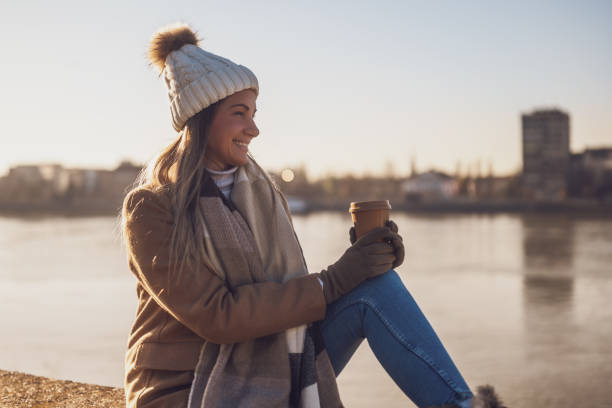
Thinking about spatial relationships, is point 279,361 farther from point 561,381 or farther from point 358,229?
point 561,381

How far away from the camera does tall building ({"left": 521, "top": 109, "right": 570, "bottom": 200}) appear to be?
57719 millimetres

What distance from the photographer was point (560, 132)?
61.4 m

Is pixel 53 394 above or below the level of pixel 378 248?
below

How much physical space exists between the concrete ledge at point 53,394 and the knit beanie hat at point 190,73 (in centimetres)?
99

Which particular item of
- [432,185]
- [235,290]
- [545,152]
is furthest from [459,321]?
[432,185]

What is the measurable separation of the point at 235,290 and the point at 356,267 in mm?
238

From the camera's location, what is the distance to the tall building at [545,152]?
57719 mm

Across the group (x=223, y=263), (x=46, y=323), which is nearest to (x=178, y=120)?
(x=223, y=263)

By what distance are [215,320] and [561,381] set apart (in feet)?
11.6

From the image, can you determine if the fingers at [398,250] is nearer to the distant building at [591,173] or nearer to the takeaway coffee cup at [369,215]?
the takeaway coffee cup at [369,215]

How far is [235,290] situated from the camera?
113cm

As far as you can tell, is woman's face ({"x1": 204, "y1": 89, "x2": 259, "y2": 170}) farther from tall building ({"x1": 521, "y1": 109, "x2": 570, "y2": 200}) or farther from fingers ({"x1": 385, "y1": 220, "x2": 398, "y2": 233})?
tall building ({"x1": 521, "y1": 109, "x2": 570, "y2": 200})

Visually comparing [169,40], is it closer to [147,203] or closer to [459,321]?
[147,203]

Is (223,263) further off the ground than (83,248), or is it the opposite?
(223,263)
